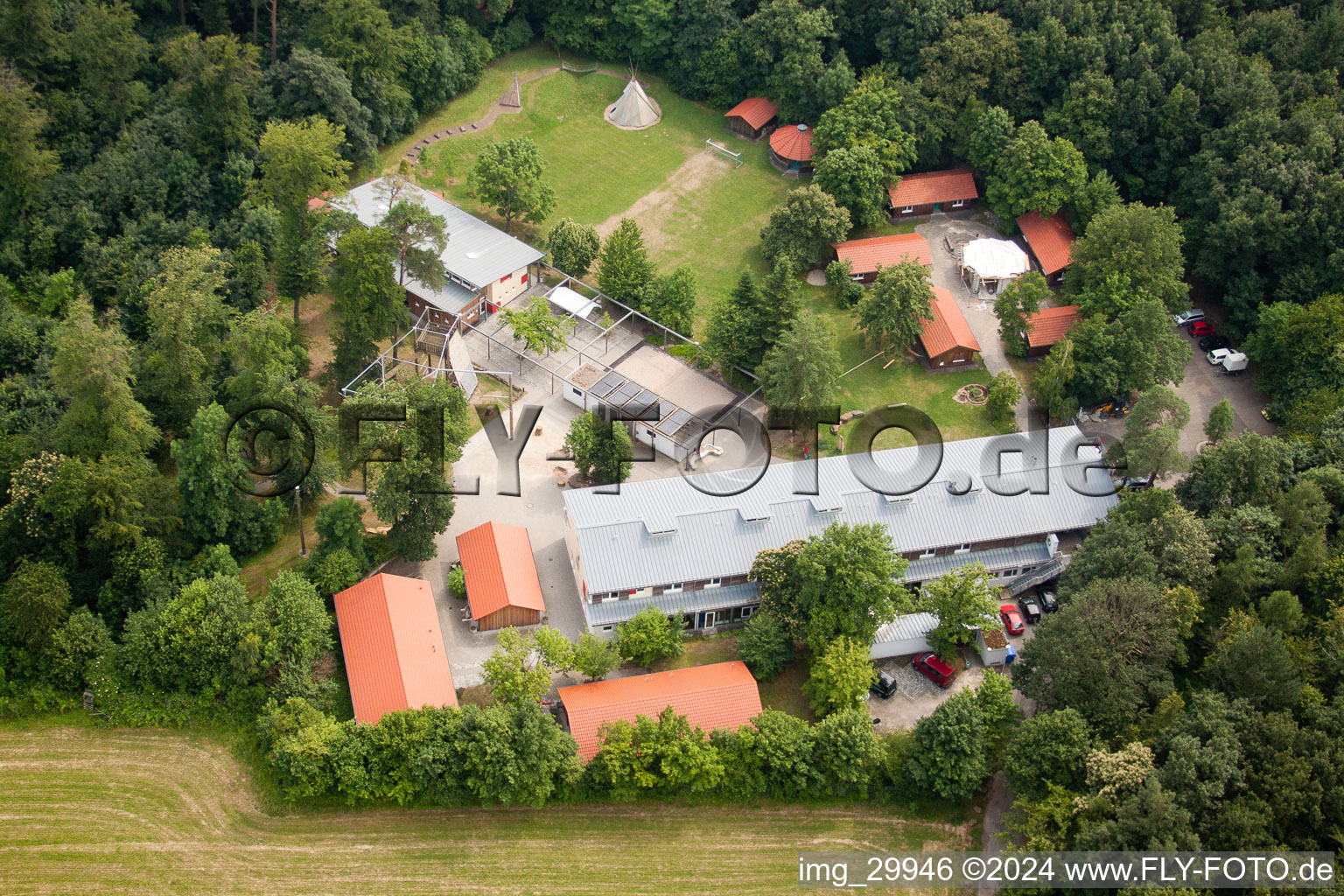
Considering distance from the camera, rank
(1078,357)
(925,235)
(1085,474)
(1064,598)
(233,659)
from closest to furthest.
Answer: (233,659) → (1064,598) → (1085,474) → (1078,357) → (925,235)

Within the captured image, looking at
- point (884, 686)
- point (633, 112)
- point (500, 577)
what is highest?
point (633, 112)

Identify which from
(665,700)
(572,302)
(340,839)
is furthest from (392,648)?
(572,302)

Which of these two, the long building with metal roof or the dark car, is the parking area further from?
the long building with metal roof

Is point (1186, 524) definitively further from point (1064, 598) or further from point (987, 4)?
point (987, 4)

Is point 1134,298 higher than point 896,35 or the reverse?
the reverse

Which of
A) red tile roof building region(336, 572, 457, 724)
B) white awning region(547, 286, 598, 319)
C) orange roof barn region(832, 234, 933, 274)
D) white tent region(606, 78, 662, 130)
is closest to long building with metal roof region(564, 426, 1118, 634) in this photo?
red tile roof building region(336, 572, 457, 724)

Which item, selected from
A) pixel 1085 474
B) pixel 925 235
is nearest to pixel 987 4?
pixel 925 235

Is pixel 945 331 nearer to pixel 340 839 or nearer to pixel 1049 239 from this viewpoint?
pixel 1049 239
